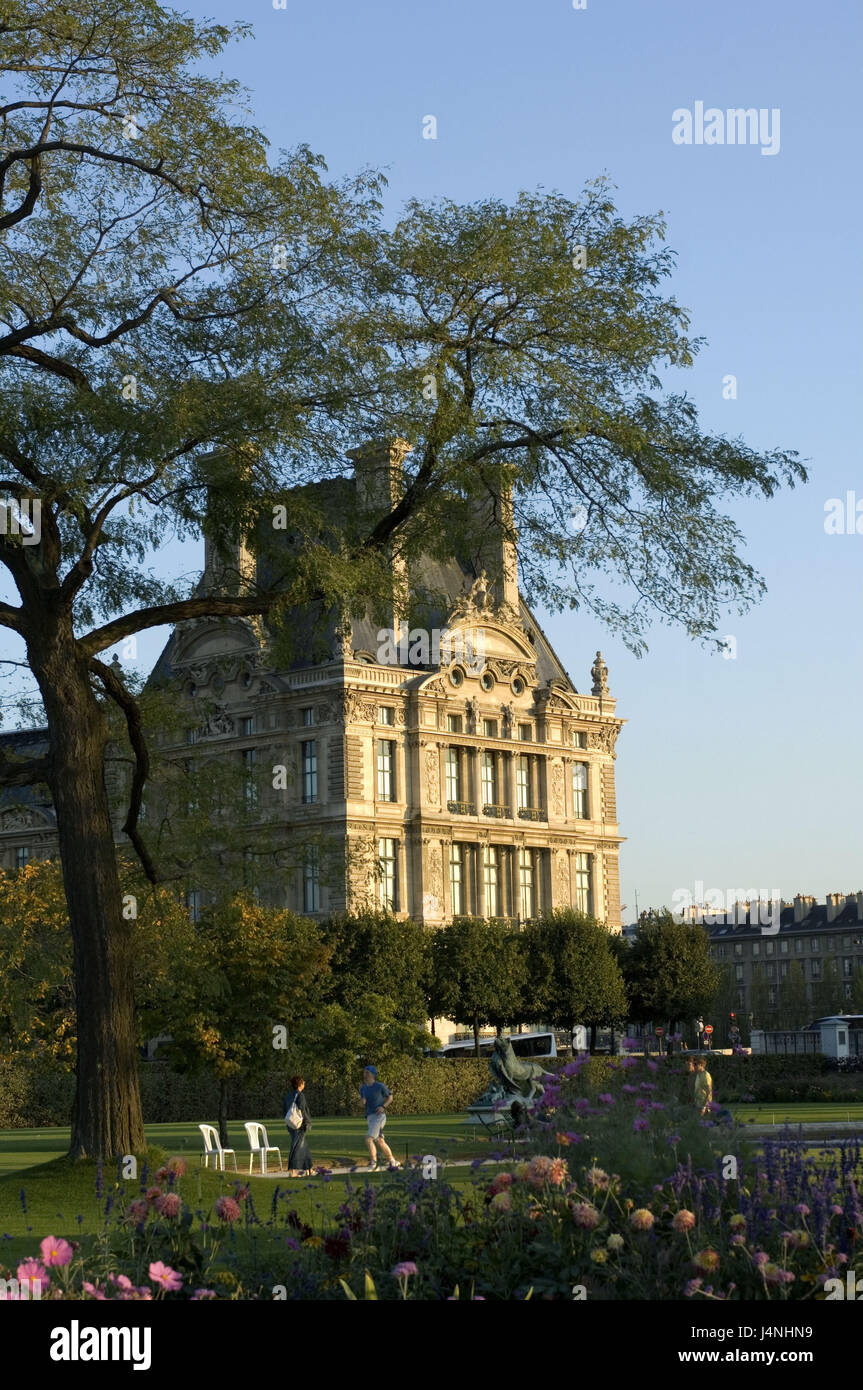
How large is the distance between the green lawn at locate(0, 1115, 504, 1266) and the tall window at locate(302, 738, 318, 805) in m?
34.9

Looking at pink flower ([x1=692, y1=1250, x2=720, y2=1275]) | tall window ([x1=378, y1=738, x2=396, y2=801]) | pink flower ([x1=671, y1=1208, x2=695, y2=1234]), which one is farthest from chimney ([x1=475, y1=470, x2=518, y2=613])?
tall window ([x1=378, y1=738, x2=396, y2=801])

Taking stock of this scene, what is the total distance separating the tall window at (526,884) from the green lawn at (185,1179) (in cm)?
4134

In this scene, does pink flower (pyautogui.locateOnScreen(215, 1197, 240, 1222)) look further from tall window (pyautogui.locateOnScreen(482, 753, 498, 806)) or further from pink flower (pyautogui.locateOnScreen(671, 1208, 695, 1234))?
tall window (pyautogui.locateOnScreen(482, 753, 498, 806))

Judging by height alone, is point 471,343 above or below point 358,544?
above

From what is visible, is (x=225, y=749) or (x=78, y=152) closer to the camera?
(x=78, y=152)

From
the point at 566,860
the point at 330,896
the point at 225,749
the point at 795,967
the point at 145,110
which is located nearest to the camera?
the point at 145,110

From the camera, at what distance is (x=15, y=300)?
2044cm

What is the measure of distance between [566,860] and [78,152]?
6530 cm

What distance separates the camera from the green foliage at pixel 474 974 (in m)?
66.7

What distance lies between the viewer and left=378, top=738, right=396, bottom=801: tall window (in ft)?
246

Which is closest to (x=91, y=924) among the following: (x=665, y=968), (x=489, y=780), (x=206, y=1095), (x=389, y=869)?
(x=206, y=1095)
